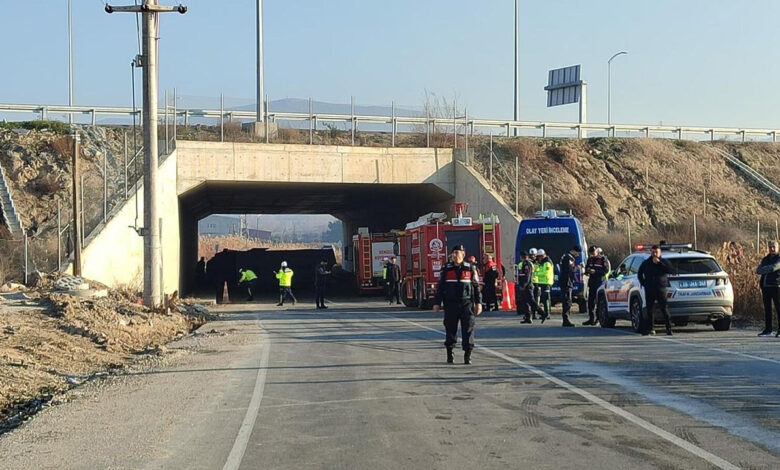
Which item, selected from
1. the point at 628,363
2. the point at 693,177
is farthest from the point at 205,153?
the point at 628,363

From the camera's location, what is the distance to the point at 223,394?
12.2m

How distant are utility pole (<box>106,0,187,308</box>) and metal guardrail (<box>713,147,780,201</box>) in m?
34.3

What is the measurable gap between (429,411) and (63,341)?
33.3 ft

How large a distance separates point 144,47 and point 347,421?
19.4 metres

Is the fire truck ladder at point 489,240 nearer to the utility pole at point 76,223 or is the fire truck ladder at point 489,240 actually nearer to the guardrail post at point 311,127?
the utility pole at point 76,223

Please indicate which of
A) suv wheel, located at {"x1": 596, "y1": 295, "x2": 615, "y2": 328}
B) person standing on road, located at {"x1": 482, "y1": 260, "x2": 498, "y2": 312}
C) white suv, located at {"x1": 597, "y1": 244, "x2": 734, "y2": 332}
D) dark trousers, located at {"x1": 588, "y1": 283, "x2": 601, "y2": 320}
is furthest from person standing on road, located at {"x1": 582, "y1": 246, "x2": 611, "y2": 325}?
person standing on road, located at {"x1": 482, "y1": 260, "x2": 498, "y2": 312}

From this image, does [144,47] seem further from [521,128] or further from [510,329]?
[521,128]

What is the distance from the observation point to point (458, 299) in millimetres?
14852

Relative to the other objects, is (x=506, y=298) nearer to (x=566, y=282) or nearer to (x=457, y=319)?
(x=566, y=282)

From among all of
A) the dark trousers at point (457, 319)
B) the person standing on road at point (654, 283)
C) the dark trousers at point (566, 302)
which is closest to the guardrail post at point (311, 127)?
the dark trousers at point (566, 302)

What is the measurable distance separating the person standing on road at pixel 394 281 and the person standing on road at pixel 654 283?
734 inches

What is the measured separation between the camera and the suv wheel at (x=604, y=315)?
2205 centimetres

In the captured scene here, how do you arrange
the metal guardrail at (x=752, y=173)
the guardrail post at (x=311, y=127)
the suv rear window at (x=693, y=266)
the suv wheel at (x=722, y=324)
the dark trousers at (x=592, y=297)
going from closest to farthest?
the suv rear window at (x=693, y=266) → the suv wheel at (x=722, y=324) → the dark trousers at (x=592, y=297) → the guardrail post at (x=311, y=127) → the metal guardrail at (x=752, y=173)

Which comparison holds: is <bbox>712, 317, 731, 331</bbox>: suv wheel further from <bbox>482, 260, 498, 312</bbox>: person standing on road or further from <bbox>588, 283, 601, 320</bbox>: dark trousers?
<bbox>482, 260, 498, 312</bbox>: person standing on road
